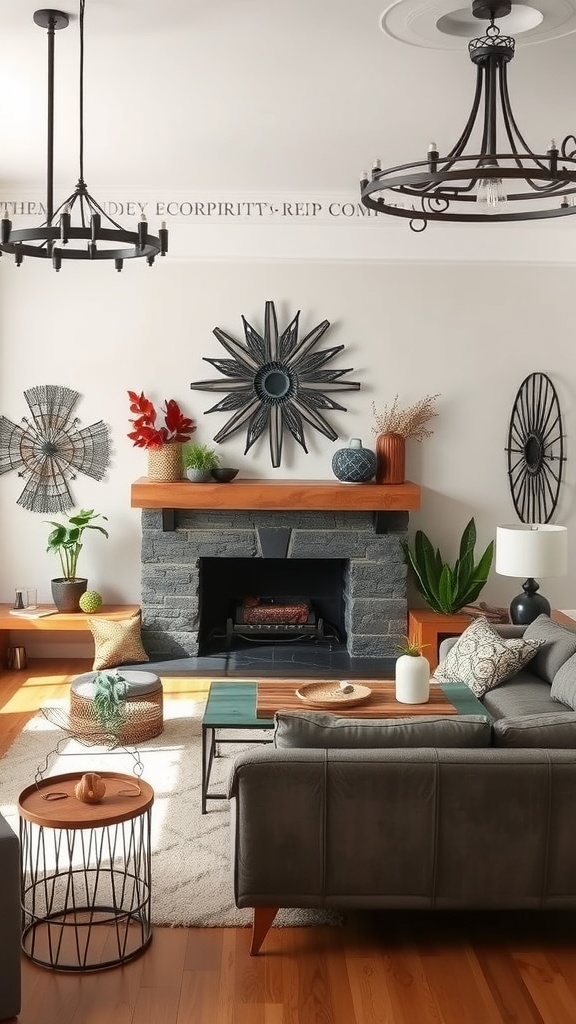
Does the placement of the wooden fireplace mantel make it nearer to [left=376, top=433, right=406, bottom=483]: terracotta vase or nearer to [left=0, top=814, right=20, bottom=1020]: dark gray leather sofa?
[left=376, top=433, right=406, bottom=483]: terracotta vase

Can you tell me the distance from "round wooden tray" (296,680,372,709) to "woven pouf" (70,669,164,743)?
104 centimetres

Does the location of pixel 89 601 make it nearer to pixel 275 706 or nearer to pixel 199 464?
pixel 199 464

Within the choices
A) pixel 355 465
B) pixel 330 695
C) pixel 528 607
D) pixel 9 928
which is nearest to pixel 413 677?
pixel 330 695

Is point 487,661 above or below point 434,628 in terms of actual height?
above

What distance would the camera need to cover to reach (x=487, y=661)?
4516mm

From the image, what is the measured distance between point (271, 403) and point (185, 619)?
144 centimetres

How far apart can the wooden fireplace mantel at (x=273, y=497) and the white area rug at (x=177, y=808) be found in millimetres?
1190

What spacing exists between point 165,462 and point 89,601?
3.13ft

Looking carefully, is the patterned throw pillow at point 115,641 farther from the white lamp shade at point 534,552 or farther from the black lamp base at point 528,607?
the white lamp shade at point 534,552

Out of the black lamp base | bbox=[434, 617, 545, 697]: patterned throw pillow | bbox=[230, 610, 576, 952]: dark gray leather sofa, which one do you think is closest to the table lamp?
bbox=[434, 617, 545, 697]: patterned throw pillow

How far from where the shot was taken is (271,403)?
6457mm

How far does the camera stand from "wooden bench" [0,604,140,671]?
607 centimetres

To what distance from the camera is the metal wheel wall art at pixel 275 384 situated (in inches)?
252

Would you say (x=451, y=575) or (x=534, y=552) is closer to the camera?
(x=534, y=552)
